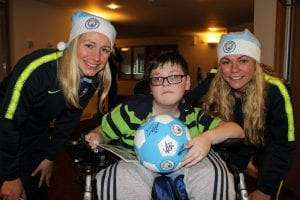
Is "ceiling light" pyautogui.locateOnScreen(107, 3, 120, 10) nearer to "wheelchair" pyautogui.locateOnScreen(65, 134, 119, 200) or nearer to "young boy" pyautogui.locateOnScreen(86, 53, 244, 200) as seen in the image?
"young boy" pyautogui.locateOnScreen(86, 53, 244, 200)

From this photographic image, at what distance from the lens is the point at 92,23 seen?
1.65 meters

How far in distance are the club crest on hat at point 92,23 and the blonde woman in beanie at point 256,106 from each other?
2.48 feet

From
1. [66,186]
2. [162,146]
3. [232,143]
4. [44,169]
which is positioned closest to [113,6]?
[66,186]

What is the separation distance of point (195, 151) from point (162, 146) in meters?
0.16

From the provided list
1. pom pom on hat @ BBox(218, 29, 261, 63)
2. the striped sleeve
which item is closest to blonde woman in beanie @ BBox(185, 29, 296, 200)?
pom pom on hat @ BBox(218, 29, 261, 63)

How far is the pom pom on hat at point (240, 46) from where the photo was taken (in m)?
1.70

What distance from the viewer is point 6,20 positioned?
5188 mm

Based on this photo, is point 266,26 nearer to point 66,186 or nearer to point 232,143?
point 232,143

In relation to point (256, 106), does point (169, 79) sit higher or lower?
higher

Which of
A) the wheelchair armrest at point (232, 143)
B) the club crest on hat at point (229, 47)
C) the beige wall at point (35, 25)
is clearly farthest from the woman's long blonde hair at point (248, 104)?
the beige wall at point (35, 25)

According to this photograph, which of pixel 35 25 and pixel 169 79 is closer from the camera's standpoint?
pixel 169 79

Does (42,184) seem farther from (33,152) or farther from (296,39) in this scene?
(296,39)

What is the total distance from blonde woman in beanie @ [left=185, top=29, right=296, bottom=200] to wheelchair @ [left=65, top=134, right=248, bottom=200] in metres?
0.37

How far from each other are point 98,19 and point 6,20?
14.0 ft
